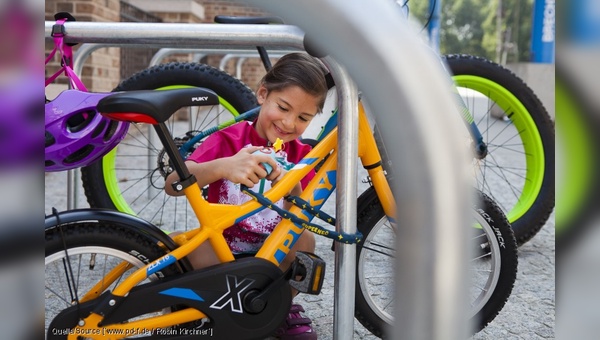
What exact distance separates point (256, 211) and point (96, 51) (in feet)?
13.8

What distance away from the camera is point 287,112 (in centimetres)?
183

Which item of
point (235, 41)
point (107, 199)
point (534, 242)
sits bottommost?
point (534, 242)

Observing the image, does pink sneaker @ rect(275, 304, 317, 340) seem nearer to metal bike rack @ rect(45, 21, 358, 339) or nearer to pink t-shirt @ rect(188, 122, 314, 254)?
pink t-shirt @ rect(188, 122, 314, 254)

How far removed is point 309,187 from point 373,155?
0.18m

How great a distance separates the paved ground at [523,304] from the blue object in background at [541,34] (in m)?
6.15

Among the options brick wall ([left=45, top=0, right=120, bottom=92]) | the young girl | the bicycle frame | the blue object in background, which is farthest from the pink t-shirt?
the blue object in background

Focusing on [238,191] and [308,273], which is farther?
[238,191]

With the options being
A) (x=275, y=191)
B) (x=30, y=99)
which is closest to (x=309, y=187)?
(x=275, y=191)

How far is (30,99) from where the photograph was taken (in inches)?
17.0

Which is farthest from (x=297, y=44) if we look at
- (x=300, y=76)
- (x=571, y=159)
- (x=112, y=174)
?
(x=112, y=174)

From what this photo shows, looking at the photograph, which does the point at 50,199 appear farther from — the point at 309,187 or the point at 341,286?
the point at 341,286

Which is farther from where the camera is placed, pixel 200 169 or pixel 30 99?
pixel 200 169

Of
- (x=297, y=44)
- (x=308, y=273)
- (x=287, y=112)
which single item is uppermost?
(x=297, y=44)

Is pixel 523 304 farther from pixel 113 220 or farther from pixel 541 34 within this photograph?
pixel 541 34
